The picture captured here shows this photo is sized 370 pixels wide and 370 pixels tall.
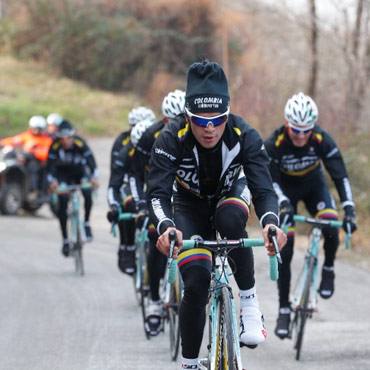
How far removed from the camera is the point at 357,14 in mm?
19703

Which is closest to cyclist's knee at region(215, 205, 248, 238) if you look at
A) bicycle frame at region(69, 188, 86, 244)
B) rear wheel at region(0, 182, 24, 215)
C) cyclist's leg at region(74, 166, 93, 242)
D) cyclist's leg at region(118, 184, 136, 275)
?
cyclist's leg at region(118, 184, 136, 275)

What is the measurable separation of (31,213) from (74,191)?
9.36 metres

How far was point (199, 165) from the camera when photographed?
588 centimetres

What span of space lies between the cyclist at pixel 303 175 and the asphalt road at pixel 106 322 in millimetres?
536

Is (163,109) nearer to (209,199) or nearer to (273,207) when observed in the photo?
(209,199)

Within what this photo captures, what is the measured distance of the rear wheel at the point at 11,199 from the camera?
21641mm

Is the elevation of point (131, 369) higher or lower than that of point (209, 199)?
lower

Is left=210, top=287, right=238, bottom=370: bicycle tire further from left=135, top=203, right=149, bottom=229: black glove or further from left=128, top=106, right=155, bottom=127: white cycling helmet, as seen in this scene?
left=128, top=106, right=155, bottom=127: white cycling helmet

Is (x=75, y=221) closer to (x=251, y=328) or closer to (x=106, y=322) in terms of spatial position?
(x=106, y=322)

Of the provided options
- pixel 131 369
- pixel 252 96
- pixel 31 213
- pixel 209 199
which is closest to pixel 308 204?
pixel 131 369

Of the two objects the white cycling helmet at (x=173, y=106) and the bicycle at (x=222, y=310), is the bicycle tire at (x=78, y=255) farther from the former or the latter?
the bicycle at (x=222, y=310)

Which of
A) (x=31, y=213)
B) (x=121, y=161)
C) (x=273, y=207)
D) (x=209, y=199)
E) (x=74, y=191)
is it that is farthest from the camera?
(x=31, y=213)

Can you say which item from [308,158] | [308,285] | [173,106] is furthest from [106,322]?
[308,158]

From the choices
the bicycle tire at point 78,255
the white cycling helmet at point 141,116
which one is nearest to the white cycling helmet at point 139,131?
the white cycling helmet at point 141,116
